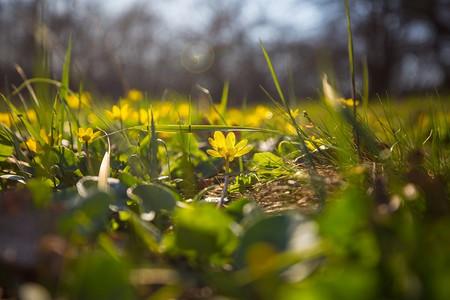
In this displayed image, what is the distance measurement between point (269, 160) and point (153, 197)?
0.52 meters

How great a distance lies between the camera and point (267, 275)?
475 mm

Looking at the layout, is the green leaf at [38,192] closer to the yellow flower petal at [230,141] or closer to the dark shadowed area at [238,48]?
the yellow flower petal at [230,141]

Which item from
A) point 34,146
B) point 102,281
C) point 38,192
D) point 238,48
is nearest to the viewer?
point 102,281

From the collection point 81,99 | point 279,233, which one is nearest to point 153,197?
point 279,233

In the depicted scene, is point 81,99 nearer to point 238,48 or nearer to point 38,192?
point 38,192

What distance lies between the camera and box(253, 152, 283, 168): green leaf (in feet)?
4.09

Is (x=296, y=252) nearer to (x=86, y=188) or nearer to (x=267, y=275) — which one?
(x=267, y=275)

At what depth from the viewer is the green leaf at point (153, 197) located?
0.82 metres

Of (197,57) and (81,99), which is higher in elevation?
(81,99)

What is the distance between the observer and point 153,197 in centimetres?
84

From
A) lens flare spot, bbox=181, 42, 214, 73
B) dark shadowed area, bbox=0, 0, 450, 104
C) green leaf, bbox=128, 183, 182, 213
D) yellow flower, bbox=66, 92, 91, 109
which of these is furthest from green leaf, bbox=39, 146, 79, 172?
lens flare spot, bbox=181, 42, 214, 73

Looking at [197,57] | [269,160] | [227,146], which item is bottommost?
Answer: [197,57]

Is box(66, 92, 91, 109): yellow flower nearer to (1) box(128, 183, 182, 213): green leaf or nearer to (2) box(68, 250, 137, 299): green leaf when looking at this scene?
(1) box(128, 183, 182, 213): green leaf

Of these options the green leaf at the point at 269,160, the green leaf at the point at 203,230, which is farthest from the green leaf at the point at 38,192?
the green leaf at the point at 269,160
